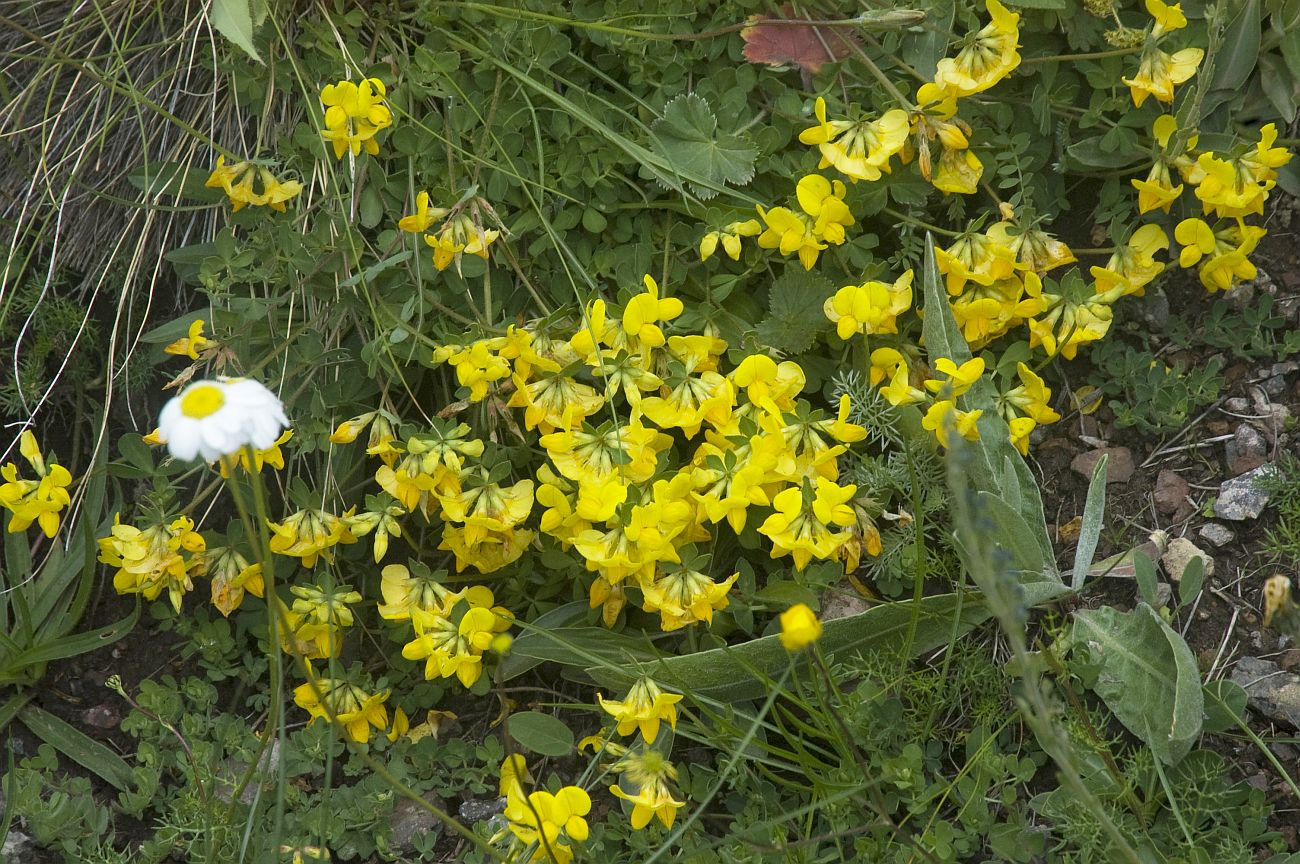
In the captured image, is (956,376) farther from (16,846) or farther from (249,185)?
(16,846)

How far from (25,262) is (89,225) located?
26cm

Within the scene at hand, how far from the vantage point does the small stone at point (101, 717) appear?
7.54 ft

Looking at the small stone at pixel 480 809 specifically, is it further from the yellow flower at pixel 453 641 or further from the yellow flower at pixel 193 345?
the yellow flower at pixel 193 345

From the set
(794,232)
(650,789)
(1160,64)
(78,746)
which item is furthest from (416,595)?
(1160,64)

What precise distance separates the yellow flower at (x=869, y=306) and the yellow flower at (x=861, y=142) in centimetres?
16

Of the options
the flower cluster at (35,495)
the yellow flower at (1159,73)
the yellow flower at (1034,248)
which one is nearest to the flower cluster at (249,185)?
the flower cluster at (35,495)

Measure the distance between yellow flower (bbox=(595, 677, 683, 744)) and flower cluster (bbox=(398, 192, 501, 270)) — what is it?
771 mm

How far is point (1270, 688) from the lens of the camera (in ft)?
6.45

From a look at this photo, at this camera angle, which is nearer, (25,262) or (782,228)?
(782,228)

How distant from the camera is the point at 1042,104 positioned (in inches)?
88.1

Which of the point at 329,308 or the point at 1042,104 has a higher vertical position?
the point at 1042,104

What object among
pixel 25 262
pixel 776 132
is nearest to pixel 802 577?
pixel 776 132

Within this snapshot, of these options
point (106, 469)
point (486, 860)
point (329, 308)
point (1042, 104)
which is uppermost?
point (1042, 104)

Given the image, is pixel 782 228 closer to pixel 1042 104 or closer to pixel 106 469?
pixel 1042 104
